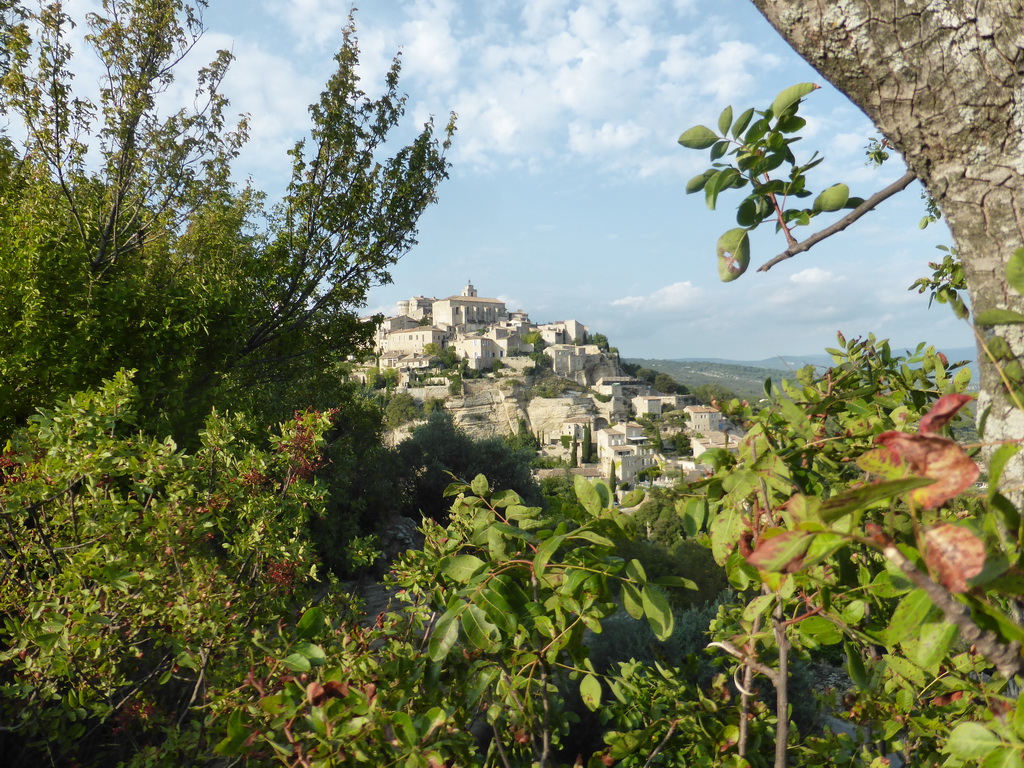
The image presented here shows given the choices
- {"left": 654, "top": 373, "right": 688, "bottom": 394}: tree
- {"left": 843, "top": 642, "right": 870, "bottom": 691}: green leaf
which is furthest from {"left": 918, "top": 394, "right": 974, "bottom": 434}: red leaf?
{"left": 654, "top": 373, "right": 688, "bottom": 394}: tree

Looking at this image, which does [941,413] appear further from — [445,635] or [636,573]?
[445,635]

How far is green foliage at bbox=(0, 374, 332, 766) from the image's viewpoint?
1758mm

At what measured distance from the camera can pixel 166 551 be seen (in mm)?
2002

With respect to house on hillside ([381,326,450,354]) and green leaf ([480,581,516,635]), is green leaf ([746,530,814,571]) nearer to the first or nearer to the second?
green leaf ([480,581,516,635])

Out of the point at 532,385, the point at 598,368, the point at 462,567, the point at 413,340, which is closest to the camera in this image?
the point at 462,567

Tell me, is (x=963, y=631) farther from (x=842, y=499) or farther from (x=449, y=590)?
(x=449, y=590)

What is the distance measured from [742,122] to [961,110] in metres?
0.32

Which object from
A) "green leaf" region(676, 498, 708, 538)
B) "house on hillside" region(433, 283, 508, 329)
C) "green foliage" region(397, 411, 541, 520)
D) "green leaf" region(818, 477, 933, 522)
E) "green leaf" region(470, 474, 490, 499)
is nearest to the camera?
"green leaf" region(818, 477, 933, 522)

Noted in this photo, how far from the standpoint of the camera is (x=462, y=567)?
100cm

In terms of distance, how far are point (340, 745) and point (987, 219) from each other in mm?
1248

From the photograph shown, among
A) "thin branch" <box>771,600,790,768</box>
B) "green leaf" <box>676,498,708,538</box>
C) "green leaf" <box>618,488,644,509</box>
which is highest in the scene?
"green leaf" <box>618,488,644,509</box>

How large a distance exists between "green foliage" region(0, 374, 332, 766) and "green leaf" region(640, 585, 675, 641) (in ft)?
3.83

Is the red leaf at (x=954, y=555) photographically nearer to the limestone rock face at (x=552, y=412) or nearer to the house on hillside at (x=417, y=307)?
the limestone rock face at (x=552, y=412)

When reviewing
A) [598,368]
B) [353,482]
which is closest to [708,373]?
[598,368]
